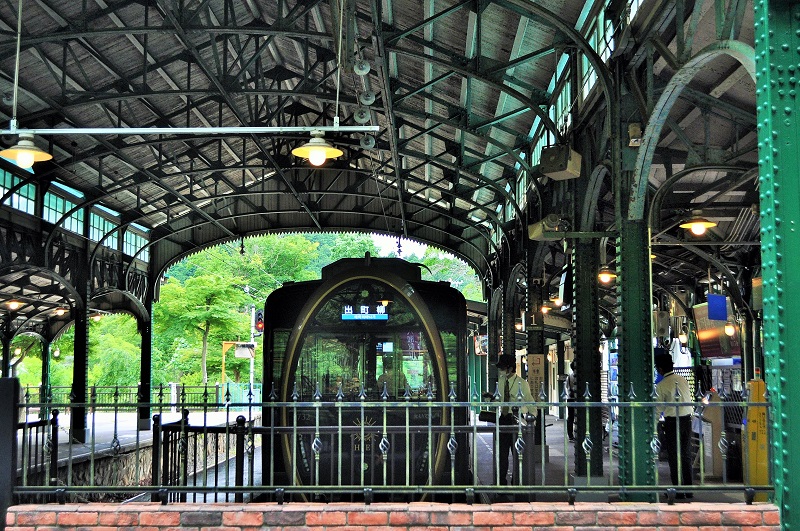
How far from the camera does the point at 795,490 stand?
4.29 meters

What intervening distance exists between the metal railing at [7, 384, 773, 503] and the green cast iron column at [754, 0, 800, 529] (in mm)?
1100

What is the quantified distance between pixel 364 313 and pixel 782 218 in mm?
6193

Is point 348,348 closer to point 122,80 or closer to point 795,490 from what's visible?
point 795,490

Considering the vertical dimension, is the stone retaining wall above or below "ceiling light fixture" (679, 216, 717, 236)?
below

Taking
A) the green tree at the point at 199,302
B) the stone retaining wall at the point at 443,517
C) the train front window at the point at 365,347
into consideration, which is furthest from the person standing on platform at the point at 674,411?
the green tree at the point at 199,302

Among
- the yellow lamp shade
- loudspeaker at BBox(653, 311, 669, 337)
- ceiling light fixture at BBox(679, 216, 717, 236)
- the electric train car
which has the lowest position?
the electric train car

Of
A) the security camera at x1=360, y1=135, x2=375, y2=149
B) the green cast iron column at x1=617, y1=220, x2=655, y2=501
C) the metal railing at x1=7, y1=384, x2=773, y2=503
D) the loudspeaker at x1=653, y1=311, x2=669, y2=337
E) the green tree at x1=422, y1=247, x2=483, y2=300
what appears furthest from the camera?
the green tree at x1=422, y1=247, x2=483, y2=300

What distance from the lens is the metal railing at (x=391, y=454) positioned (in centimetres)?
617

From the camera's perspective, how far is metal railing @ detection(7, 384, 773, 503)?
6.17 m

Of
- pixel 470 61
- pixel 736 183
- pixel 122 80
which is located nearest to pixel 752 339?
pixel 736 183

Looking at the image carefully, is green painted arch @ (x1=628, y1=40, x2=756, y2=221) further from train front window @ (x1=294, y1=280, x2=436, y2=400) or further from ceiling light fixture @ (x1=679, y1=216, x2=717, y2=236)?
ceiling light fixture @ (x1=679, y1=216, x2=717, y2=236)

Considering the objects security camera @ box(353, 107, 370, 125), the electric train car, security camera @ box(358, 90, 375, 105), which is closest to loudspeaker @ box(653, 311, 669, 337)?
security camera @ box(353, 107, 370, 125)

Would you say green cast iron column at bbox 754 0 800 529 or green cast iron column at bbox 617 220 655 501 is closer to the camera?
green cast iron column at bbox 754 0 800 529

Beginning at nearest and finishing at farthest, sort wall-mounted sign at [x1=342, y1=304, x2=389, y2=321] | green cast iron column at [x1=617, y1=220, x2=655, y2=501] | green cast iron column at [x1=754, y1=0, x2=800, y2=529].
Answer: green cast iron column at [x1=754, y1=0, x2=800, y2=529], green cast iron column at [x1=617, y1=220, x2=655, y2=501], wall-mounted sign at [x1=342, y1=304, x2=389, y2=321]
